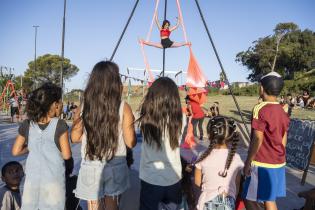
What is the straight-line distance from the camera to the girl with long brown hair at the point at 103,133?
2424 mm

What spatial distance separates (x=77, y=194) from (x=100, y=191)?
0.19 meters

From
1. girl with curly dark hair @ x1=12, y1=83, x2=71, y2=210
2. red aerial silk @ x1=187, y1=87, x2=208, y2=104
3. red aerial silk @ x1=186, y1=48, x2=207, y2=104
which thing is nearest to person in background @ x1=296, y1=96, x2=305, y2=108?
red aerial silk @ x1=187, y1=87, x2=208, y2=104

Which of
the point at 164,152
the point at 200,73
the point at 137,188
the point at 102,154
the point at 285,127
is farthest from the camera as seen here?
the point at 200,73

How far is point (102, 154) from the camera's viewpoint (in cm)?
244

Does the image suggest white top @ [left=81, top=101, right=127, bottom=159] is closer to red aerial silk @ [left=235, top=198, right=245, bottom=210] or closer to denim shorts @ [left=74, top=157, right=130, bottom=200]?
denim shorts @ [left=74, top=157, right=130, bottom=200]

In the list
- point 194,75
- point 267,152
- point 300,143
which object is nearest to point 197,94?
point 194,75

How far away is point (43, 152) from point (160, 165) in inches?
34.8

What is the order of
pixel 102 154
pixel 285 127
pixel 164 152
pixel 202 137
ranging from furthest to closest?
1. pixel 202 137
2. pixel 285 127
3. pixel 164 152
4. pixel 102 154

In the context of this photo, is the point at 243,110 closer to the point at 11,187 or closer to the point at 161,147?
the point at 161,147

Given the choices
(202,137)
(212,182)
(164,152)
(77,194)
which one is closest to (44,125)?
(77,194)

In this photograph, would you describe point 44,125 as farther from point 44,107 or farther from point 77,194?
point 77,194

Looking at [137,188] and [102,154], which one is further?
[137,188]

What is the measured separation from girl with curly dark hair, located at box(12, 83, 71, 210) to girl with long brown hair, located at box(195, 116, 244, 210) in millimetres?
1049

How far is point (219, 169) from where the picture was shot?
8.33ft
